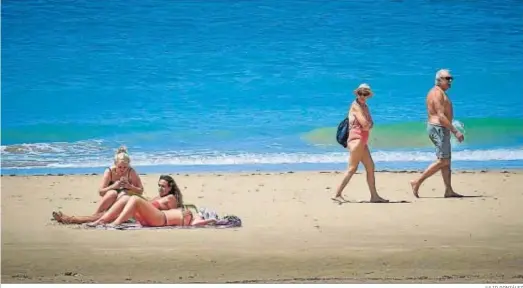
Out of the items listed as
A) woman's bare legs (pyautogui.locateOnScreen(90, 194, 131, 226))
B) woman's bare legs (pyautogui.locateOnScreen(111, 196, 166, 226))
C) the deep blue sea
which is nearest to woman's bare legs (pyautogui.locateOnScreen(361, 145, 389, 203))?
the deep blue sea

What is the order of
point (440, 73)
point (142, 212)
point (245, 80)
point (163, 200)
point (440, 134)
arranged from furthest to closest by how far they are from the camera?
1. point (245, 80)
2. point (440, 73)
3. point (440, 134)
4. point (163, 200)
5. point (142, 212)

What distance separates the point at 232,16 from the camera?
9.98 meters

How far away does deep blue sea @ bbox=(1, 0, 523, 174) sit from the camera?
9648 mm

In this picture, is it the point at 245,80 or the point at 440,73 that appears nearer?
the point at 440,73

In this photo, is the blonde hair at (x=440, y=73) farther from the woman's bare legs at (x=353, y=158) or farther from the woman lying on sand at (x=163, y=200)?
the woman lying on sand at (x=163, y=200)

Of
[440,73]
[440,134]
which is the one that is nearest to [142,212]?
[440,134]

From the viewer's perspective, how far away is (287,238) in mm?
8195

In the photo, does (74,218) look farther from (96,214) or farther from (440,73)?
(440,73)

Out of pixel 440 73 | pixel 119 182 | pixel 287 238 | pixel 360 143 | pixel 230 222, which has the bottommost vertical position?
pixel 287 238

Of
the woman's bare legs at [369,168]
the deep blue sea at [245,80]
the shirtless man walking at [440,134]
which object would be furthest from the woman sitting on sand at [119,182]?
the shirtless man walking at [440,134]

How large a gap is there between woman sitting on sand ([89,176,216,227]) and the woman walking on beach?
1.18 m

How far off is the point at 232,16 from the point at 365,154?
191 cm

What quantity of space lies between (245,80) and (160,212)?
2.28 m

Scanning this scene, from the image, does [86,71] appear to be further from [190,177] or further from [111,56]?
[190,177]
